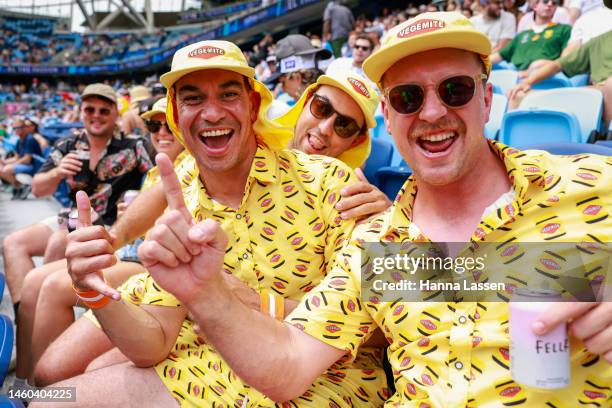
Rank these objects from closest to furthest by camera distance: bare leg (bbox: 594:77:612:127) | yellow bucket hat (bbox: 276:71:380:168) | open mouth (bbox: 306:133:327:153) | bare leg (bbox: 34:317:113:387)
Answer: bare leg (bbox: 34:317:113:387), yellow bucket hat (bbox: 276:71:380:168), open mouth (bbox: 306:133:327:153), bare leg (bbox: 594:77:612:127)

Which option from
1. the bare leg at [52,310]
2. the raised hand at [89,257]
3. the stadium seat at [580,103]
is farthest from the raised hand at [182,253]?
the stadium seat at [580,103]

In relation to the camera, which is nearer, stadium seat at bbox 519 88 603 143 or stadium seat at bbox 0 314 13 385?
stadium seat at bbox 0 314 13 385

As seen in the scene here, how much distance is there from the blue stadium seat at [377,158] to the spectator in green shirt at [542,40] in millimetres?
2519

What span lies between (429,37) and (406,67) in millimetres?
125

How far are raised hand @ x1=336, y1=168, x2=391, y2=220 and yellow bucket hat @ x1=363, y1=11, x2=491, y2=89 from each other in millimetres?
642

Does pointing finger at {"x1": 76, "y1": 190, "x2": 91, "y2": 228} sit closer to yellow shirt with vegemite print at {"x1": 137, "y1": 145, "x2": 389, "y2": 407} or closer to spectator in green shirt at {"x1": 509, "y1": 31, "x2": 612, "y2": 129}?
yellow shirt with vegemite print at {"x1": 137, "y1": 145, "x2": 389, "y2": 407}

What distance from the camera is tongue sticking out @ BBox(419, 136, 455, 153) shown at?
151 cm

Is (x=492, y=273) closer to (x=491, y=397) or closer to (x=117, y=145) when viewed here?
(x=491, y=397)

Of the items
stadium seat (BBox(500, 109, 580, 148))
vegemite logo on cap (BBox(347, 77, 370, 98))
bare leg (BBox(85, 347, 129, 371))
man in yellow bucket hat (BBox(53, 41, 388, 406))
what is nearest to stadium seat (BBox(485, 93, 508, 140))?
stadium seat (BBox(500, 109, 580, 148))

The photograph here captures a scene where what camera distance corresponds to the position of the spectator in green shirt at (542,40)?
5.29 meters

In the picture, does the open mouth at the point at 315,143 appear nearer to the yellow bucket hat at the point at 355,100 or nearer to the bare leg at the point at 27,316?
the yellow bucket hat at the point at 355,100

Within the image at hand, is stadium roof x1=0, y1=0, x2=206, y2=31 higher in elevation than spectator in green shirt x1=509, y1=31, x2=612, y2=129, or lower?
Answer: higher

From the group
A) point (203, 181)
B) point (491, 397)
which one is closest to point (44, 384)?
point (203, 181)

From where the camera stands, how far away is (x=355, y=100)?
2719mm
